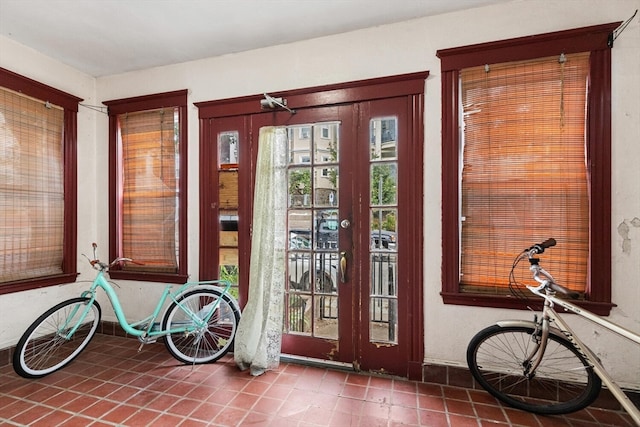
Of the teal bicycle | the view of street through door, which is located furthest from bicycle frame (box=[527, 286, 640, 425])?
the teal bicycle

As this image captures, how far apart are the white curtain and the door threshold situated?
0.55 feet

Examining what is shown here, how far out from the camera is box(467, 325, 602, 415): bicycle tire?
1945 millimetres

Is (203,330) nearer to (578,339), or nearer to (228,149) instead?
(228,149)

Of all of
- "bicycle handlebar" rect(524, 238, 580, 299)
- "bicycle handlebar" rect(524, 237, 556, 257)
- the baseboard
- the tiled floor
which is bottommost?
the tiled floor

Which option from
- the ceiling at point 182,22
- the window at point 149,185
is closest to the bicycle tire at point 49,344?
the window at point 149,185

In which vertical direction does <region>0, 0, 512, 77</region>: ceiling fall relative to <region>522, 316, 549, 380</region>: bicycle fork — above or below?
above

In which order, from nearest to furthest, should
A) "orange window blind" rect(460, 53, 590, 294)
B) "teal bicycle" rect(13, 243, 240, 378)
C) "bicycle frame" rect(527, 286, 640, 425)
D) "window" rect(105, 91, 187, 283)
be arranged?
"bicycle frame" rect(527, 286, 640, 425)
"orange window blind" rect(460, 53, 590, 294)
"teal bicycle" rect(13, 243, 240, 378)
"window" rect(105, 91, 187, 283)

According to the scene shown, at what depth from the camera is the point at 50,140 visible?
2.93 meters

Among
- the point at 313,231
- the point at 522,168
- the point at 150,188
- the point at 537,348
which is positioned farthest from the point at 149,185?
the point at 537,348

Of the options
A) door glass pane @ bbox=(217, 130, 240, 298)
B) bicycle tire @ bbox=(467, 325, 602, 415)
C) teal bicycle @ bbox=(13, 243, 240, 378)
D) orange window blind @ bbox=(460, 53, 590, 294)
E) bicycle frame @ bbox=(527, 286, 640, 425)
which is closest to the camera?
bicycle frame @ bbox=(527, 286, 640, 425)

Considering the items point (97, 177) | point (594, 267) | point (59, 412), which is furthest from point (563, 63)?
point (97, 177)

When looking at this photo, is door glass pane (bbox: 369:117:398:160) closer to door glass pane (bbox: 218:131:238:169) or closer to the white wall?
the white wall

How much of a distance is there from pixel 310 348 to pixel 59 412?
172cm

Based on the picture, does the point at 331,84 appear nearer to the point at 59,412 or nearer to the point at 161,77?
the point at 161,77
